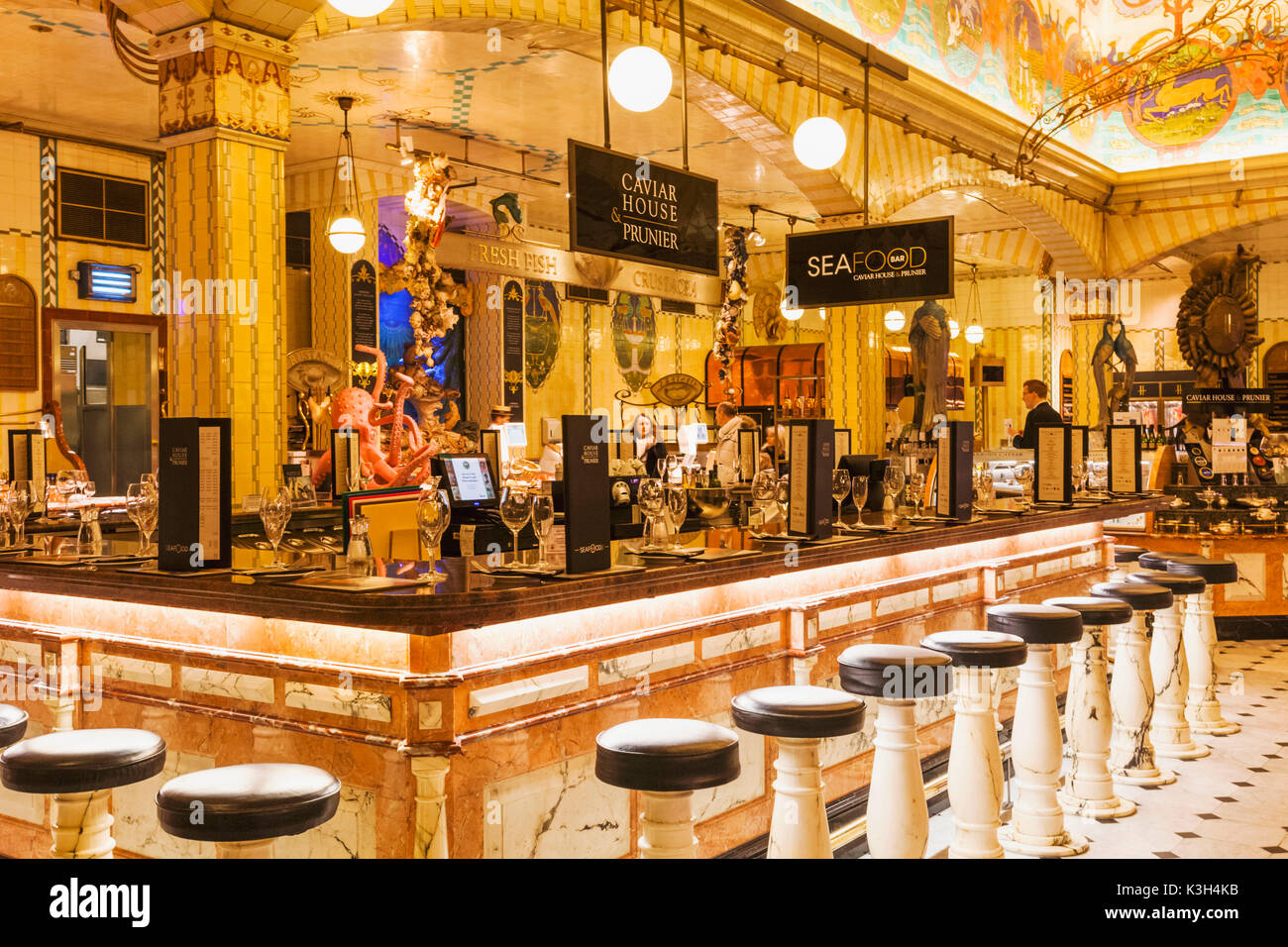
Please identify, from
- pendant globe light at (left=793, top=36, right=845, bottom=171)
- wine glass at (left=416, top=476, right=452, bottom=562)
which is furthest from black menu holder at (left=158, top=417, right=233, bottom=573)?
pendant globe light at (left=793, top=36, right=845, bottom=171)

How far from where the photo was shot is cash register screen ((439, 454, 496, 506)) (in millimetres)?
5355

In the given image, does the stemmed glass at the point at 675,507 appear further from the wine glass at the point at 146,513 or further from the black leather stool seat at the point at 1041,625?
the wine glass at the point at 146,513

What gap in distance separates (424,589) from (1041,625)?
7.07 feet

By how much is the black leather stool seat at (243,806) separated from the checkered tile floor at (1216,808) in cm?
237

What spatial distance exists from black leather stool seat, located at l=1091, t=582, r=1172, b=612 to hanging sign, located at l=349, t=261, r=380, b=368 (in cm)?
778

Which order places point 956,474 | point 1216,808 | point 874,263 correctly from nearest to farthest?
point 1216,808, point 956,474, point 874,263

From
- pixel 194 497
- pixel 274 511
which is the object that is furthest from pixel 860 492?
pixel 194 497

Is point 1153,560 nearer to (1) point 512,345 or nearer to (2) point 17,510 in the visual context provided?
(2) point 17,510

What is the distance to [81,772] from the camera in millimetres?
2229

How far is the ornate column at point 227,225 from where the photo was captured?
194 inches

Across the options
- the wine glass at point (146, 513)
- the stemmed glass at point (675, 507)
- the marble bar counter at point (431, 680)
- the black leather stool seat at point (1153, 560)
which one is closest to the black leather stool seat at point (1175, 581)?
the black leather stool seat at point (1153, 560)

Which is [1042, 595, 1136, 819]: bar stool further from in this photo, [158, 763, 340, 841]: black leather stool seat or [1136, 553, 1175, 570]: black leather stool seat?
[158, 763, 340, 841]: black leather stool seat
